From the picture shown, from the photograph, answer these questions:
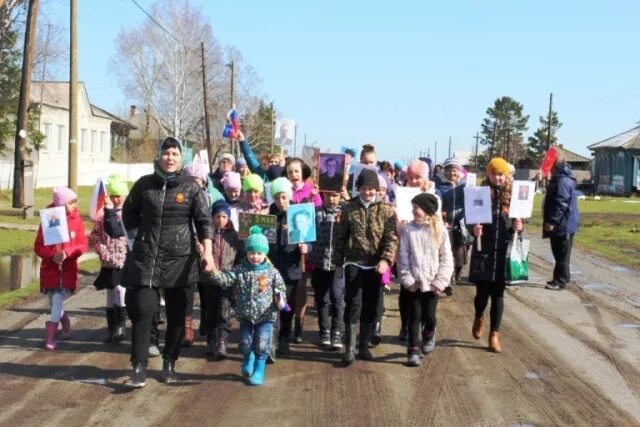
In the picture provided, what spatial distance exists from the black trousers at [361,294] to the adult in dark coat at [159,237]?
1.50m

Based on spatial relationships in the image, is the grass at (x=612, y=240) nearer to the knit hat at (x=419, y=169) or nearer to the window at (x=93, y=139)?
the knit hat at (x=419, y=169)

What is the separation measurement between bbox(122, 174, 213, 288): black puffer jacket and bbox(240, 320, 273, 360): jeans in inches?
25.7

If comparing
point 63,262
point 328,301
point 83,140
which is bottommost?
point 328,301

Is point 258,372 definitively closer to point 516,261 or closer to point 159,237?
point 159,237

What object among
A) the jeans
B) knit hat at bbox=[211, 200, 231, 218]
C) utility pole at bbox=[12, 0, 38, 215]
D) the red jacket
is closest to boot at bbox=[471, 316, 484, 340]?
the jeans

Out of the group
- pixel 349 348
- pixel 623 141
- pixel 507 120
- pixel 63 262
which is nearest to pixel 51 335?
pixel 63 262

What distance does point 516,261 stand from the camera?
8.01 meters

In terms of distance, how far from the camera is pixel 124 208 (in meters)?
6.48

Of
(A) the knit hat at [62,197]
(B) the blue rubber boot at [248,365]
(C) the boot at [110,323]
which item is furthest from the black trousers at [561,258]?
(A) the knit hat at [62,197]

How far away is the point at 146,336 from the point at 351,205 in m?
2.21

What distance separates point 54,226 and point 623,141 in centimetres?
7786

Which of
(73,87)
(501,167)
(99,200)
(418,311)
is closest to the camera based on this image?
(418,311)

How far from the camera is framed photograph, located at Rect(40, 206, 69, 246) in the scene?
25.1ft

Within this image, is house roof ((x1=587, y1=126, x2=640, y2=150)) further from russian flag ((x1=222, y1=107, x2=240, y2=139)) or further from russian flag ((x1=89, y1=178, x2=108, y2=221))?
russian flag ((x1=89, y1=178, x2=108, y2=221))
